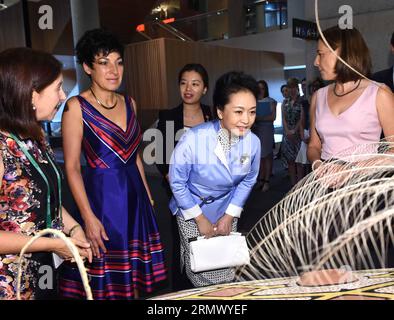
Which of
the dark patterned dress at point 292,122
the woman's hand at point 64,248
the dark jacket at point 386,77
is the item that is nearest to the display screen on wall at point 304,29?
the dark patterned dress at point 292,122

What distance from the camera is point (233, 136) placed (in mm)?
1598

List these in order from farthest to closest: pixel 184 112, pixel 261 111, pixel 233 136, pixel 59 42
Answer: pixel 59 42 < pixel 261 111 < pixel 184 112 < pixel 233 136

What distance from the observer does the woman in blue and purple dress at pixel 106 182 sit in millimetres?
1528

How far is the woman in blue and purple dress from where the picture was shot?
1.53 m

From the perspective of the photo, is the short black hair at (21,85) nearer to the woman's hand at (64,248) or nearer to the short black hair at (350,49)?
the woman's hand at (64,248)

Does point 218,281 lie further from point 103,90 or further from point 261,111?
point 261,111

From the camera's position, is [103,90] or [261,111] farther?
[261,111]

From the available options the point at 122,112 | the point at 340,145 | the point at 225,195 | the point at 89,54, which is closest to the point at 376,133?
the point at 340,145

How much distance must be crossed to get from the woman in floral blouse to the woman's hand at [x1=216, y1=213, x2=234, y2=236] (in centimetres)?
65

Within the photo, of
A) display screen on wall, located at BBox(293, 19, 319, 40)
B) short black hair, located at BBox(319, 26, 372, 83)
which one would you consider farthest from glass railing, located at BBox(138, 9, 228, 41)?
short black hair, located at BBox(319, 26, 372, 83)

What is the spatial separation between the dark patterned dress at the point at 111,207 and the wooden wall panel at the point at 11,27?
8994mm

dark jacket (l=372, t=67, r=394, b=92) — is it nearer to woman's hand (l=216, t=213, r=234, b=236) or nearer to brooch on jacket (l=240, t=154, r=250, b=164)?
brooch on jacket (l=240, t=154, r=250, b=164)

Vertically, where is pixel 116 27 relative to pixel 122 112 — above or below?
above
